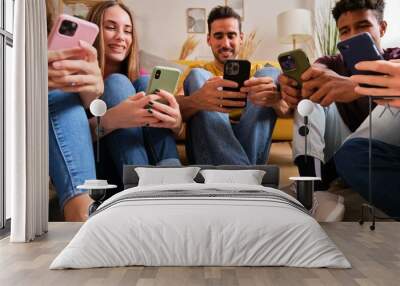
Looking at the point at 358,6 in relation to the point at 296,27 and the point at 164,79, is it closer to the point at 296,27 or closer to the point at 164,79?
the point at 296,27

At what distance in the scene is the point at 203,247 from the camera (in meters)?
3.60

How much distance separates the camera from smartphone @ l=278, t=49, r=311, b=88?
5.88 metres

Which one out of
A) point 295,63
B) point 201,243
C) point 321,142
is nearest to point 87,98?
point 295,63

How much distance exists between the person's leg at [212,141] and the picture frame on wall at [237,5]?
787mm

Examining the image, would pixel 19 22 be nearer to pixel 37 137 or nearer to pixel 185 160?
pixel 37 137

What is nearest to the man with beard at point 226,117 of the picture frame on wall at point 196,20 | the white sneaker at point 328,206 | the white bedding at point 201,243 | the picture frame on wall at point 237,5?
the picture frame on wall at point 196,20

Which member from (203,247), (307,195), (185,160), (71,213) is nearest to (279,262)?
(203,247)

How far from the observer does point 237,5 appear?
5.98 meters

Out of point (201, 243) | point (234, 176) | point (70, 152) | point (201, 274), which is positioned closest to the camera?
point (201, 274)

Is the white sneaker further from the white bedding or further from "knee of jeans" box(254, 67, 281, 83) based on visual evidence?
the white bedding

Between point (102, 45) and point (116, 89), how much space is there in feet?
1.58

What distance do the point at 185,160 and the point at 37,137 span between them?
162cm

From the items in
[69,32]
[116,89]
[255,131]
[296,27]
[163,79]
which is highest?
[296,27]

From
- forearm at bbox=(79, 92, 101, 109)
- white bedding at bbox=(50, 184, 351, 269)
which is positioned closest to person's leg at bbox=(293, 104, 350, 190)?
forearm at bbox=(79, 92, 101, 109)
